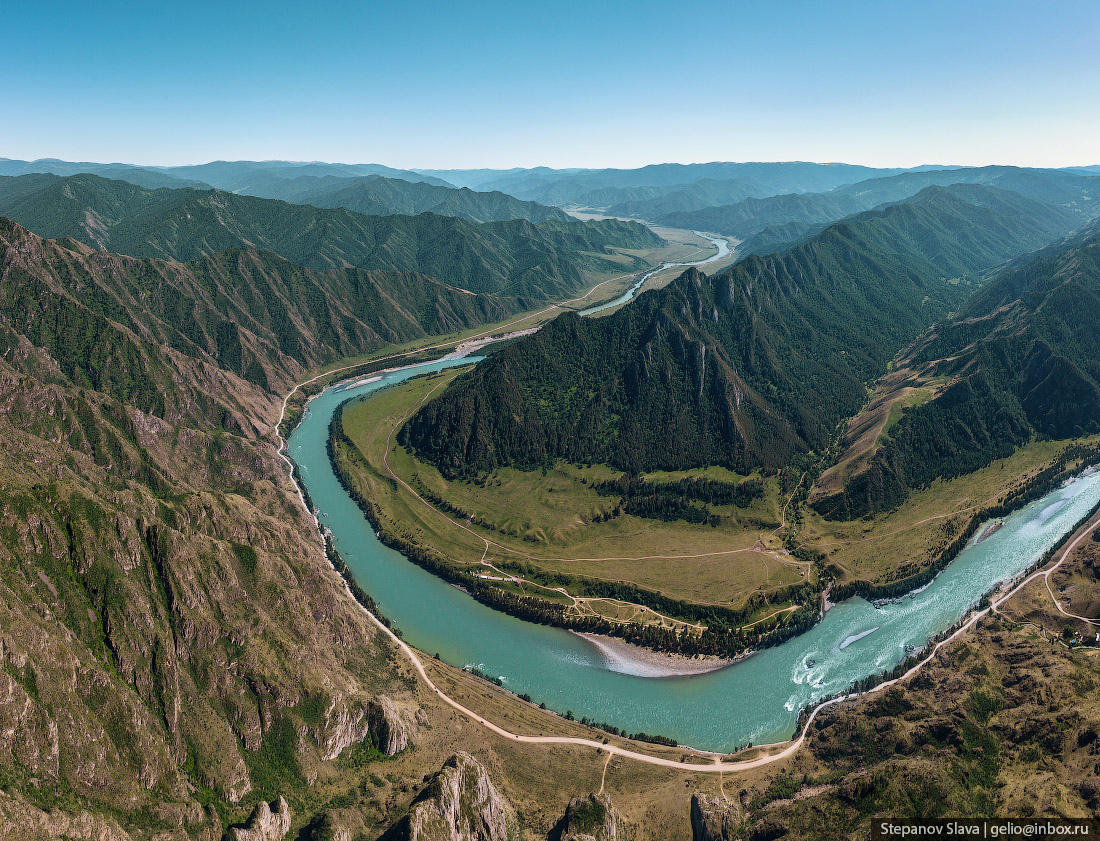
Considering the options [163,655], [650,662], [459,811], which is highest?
[163,655]

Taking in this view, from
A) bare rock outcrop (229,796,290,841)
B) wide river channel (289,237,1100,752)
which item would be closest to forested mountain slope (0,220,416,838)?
bare rock outcrop (229,796,290,841)

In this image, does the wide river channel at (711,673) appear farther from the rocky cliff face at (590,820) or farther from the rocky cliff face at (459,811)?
the rocky cliff face at (459,811)

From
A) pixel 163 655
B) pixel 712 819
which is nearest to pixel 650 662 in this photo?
pixel 712 819

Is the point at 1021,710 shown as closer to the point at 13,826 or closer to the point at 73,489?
the point at 13,826

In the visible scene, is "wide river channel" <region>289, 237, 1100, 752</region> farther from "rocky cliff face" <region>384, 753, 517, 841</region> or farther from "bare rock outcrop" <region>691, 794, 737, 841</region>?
"rocky cliff face" <region>384, 753, 517, 841</region>

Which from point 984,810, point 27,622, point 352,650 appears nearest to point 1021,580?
point 984,810

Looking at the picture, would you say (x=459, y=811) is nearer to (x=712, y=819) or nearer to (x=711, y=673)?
(x=712, y=819)
